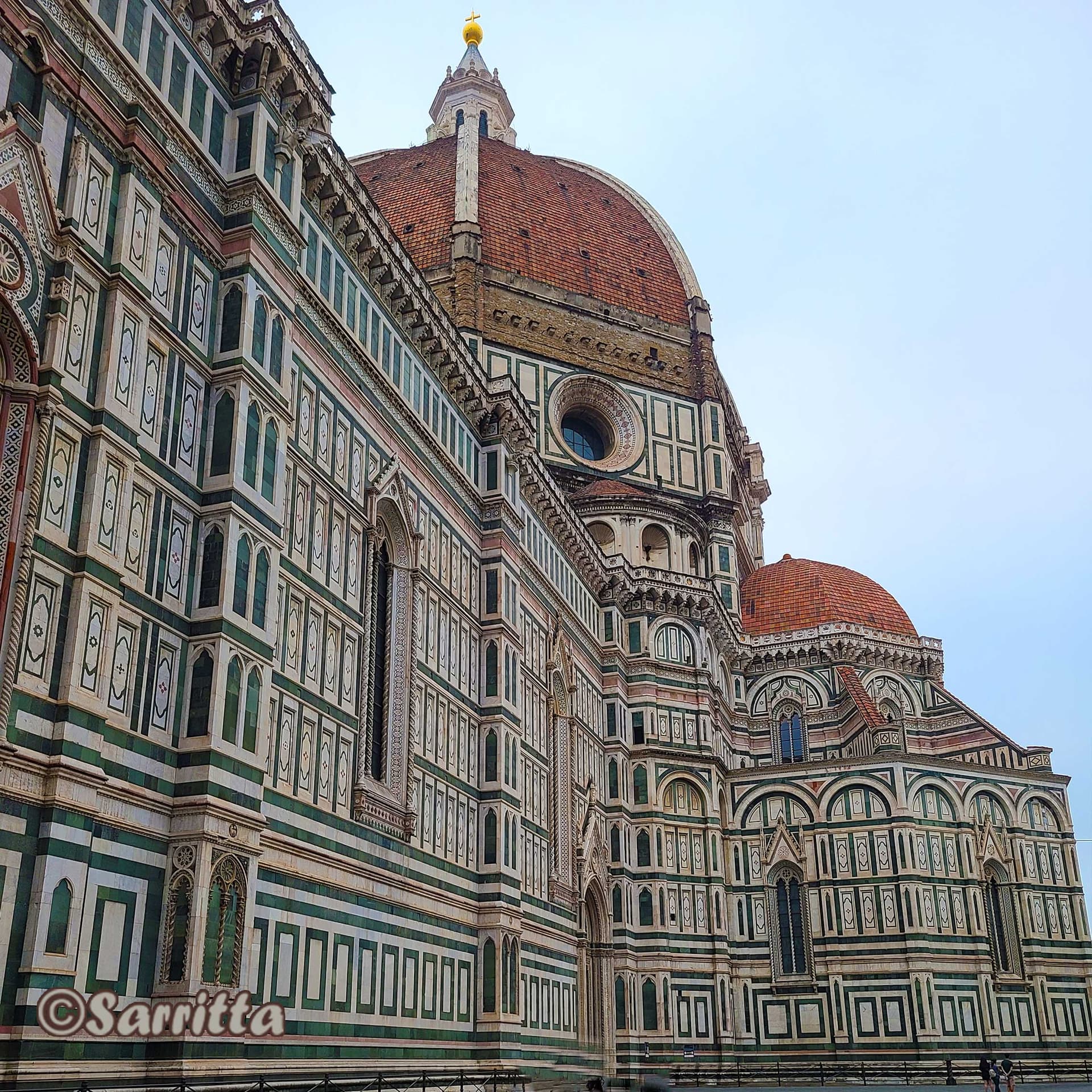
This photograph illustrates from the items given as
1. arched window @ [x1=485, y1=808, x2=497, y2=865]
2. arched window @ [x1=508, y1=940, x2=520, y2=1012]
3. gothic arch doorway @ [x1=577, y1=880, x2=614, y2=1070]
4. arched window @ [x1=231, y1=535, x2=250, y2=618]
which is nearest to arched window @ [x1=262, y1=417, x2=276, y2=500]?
arched window @ [x1=231, y1=535, x2=250, y2=618]

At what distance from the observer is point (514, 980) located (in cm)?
2697

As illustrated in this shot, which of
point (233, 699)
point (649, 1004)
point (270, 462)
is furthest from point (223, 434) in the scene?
point (649, 1004)

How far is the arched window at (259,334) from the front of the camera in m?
19.1

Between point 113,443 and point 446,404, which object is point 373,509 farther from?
point 113,443

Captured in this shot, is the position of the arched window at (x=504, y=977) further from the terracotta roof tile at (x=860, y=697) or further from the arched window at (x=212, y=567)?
the terracotta roof tile at (x=860, y=697)

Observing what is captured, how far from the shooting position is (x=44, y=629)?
1442 centimetres

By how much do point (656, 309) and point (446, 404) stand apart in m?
27.7

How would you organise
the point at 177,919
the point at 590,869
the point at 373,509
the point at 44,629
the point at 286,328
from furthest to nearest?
1. the point at 590,869
2. the point at 373,509
3. the point at 286,328
4. the point at 177,919
5. the point at 44,629

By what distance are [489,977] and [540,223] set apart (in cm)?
3715

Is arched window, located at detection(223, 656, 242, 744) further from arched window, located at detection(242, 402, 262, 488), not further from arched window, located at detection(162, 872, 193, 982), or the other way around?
arched window, located at detection(242, 402, 262, 488)

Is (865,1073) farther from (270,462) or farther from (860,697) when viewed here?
(270,462)

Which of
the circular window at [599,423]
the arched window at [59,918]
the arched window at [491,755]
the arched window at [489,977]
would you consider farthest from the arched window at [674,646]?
the arched window at [59,918]

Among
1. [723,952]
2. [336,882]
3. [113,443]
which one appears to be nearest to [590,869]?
[723,952]

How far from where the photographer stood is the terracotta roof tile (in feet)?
145
